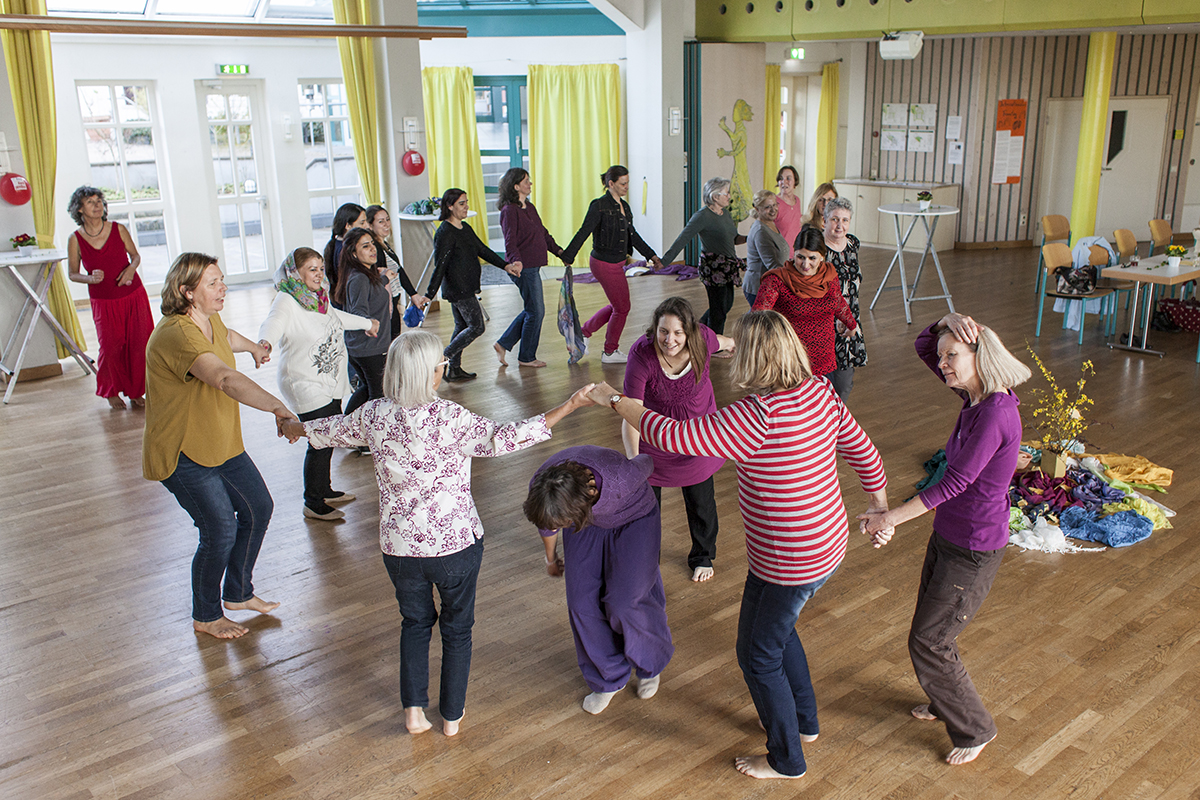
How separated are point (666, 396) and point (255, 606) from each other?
1.92m

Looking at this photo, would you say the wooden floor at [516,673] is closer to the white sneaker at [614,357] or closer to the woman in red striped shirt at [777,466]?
the woman in red striped shirt at [777,466]

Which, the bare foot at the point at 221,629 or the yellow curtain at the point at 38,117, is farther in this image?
the yellow curtain at the point at 38,117

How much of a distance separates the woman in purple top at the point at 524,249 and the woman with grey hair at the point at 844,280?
240 cm

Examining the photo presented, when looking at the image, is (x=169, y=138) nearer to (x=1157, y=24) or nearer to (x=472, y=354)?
(x=472, y=354)

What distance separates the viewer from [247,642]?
3.82 meters

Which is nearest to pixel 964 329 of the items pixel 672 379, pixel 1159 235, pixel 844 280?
pixel 672 379

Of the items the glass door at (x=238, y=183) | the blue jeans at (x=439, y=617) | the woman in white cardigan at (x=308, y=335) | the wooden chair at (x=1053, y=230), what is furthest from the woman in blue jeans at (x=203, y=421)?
the wooden chair at (x=1053, y=230)

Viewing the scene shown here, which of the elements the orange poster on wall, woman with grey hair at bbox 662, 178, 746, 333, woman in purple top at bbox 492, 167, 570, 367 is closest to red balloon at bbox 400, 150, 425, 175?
woman in purple top at bbox 492, 167, 570, 367

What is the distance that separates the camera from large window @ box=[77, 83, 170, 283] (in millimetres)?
10234

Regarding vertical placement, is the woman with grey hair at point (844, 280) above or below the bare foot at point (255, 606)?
above

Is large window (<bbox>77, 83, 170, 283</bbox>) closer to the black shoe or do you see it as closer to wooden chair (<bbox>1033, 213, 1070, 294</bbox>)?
the black shoe

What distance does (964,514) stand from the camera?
281 cm

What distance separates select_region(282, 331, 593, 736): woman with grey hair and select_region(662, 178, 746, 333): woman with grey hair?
4.22m

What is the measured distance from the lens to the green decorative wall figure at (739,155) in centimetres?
1266
